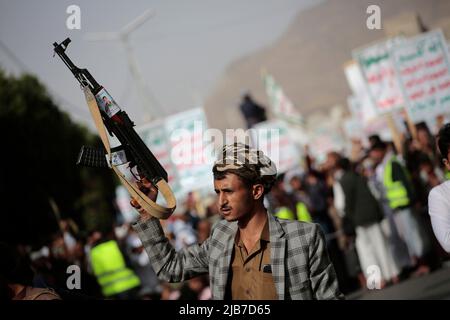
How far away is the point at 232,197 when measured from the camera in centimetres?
335

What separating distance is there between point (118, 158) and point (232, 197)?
0.54 metres

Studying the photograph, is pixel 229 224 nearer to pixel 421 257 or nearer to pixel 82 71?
pixel 82 71

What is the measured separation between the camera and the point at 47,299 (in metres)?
3.10

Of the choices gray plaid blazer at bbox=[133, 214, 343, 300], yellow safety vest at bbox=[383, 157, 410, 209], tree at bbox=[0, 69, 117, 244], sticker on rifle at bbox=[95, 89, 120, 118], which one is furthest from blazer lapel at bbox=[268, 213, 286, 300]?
tree at bbox=[0, 69, 117, 244]

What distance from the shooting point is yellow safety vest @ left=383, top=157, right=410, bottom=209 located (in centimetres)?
966

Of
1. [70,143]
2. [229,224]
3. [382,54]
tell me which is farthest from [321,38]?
[229,224]

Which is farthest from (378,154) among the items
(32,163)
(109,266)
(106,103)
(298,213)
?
(32,163)

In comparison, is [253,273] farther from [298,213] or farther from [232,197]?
[298,213]

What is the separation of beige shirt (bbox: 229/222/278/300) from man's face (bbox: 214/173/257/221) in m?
0.14

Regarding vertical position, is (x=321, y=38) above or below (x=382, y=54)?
above

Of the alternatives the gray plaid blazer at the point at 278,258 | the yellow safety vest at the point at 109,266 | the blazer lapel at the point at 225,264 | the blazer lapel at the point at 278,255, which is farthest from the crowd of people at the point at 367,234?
the blazer lapel at the point at 278,255
